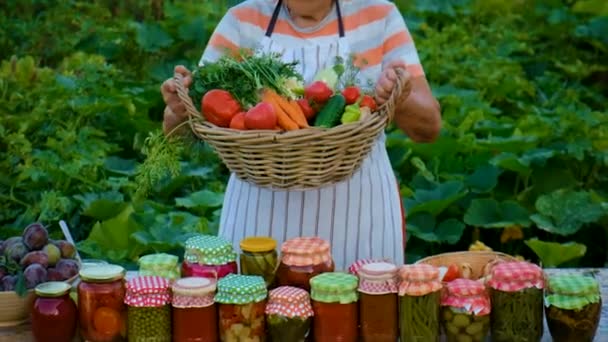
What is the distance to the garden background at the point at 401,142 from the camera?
552cm

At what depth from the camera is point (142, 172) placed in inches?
116

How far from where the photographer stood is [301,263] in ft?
9.05

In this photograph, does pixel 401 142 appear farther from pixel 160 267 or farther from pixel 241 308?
pixel 241 308

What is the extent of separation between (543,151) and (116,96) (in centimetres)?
251

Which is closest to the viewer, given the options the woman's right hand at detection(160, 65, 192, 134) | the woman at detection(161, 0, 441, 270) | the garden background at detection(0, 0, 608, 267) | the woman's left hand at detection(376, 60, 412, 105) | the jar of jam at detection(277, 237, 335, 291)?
the jar of jam at detection(277, 237, 335, 291)

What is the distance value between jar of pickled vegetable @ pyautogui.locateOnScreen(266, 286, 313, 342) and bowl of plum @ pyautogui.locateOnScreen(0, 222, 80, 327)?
57 cm

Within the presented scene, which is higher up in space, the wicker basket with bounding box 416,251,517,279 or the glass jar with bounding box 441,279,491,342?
the wicker basket with bounding box 416,251,517,279

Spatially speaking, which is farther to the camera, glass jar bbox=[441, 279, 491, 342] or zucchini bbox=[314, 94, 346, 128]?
zucchini bbox=[314, 94, 346, 128]

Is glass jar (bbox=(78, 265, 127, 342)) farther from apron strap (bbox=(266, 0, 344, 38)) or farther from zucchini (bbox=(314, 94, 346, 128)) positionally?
apron strap (bbox=(266, 0, 344, 38))

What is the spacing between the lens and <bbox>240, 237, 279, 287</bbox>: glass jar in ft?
9.27

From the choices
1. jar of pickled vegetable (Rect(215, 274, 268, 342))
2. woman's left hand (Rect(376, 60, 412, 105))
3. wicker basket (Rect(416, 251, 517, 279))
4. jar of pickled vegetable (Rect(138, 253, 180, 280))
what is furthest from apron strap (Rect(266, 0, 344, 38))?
jar of pickled vegetable (Rect(215, 274, 268, 342))

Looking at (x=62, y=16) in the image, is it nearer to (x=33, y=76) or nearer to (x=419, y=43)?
(x=33, y=76)

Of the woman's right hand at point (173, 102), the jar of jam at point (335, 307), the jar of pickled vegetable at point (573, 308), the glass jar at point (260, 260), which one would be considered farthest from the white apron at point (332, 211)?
the jar of pickled vegetable at point (573, 308)

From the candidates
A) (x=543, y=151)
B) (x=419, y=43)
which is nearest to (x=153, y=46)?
(x=419, y=43)
